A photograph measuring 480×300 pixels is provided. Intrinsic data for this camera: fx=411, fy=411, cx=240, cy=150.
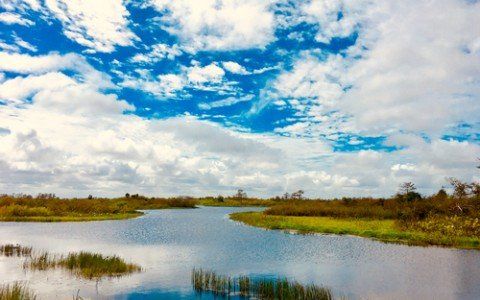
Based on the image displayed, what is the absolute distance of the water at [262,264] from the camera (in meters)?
25.7

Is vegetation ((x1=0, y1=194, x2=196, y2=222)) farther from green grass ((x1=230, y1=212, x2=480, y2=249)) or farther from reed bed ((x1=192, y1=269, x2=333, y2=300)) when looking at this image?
reed bed ((x1=192, y1=269, x2=333, y2=300))

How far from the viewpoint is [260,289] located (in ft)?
78.5

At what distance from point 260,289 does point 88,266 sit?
13.8m

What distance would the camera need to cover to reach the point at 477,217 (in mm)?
51656

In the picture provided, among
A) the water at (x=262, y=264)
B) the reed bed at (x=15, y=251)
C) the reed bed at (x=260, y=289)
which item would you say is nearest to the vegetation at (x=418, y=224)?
the water at (x=262, y=264)

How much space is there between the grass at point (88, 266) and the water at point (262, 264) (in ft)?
3.23

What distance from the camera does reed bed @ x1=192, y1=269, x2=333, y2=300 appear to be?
22.0 metres

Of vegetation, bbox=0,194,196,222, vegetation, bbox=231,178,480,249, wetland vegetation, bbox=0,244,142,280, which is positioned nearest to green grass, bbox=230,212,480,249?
vegetation, bbox=231,178,480,249

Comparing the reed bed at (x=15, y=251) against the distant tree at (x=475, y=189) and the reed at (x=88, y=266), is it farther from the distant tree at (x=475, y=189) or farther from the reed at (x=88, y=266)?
the distant tree at (x=475, y=189)

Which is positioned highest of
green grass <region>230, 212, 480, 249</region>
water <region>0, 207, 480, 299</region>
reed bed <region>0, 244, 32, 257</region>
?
green grass <region>230, 212, 480, 249</region>

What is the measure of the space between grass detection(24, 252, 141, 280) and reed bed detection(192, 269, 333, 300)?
6.02 m

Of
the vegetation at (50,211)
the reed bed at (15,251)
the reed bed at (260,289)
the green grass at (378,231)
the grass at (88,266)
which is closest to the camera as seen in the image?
the reed bed at (260,289)

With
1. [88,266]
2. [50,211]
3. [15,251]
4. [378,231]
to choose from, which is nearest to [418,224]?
[378,231]

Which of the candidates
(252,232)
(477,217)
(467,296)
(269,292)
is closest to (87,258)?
(269,292)
